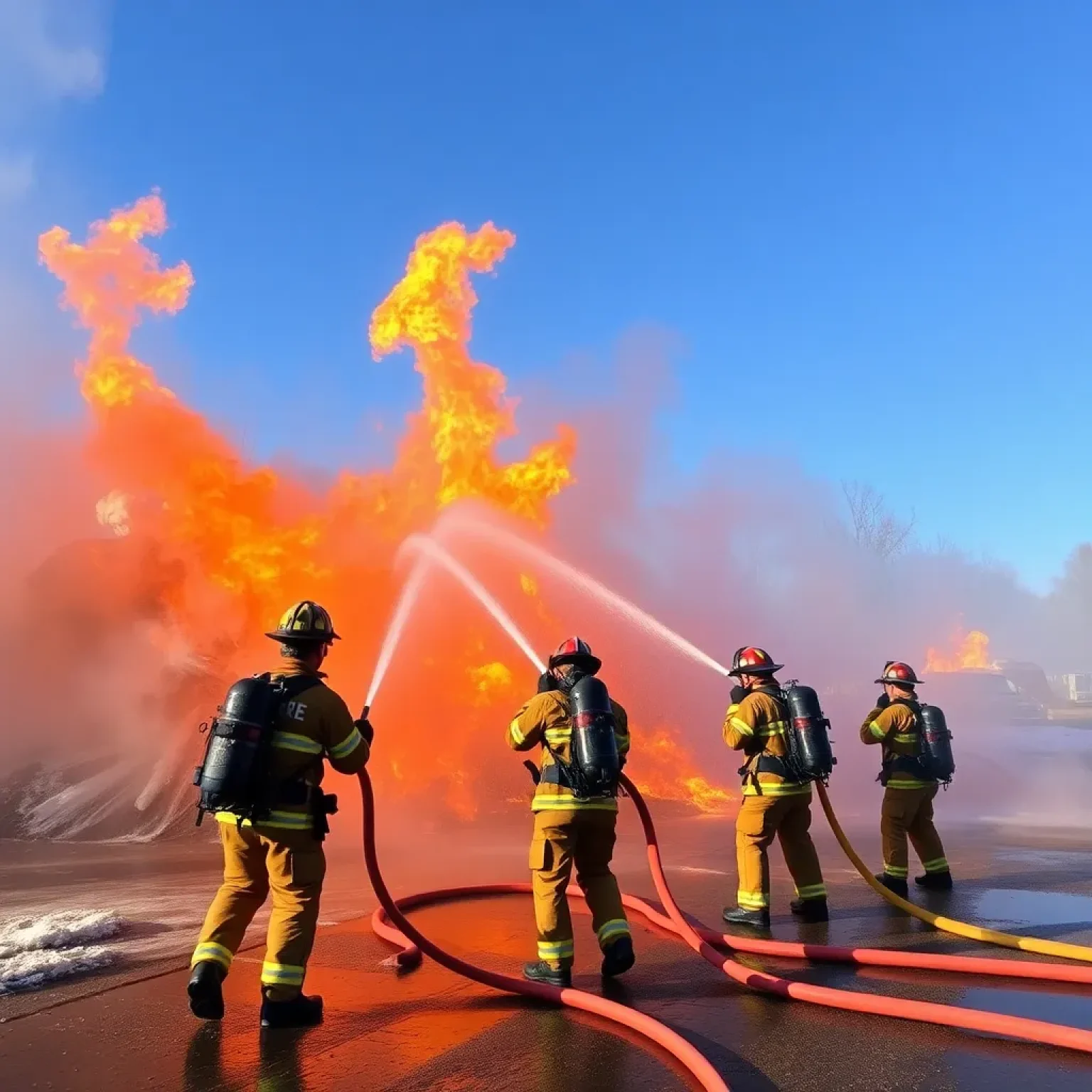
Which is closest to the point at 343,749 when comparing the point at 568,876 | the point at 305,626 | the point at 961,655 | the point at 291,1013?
the point at 305,626

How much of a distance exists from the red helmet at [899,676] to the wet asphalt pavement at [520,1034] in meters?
2.05

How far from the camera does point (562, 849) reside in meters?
4.46

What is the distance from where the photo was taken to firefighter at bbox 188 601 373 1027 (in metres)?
3.72

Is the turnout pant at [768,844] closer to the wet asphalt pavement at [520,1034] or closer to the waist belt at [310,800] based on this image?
the wet asphalt pavement at [520,1034]

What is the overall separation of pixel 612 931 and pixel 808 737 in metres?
2.02

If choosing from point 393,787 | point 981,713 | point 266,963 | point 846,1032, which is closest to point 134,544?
point 393,787

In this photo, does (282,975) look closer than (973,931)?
Yes

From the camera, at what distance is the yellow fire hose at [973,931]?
15.4 feet

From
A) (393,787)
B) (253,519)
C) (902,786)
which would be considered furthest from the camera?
(253,519)

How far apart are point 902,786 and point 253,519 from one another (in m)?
11.2

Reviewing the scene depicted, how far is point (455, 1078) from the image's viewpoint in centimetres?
323

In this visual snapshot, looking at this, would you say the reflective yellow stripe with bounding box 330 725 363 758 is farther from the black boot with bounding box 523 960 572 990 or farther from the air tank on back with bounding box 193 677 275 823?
the black boot with bounding box 523 960 572 990

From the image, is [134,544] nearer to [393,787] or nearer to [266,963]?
[393,787]

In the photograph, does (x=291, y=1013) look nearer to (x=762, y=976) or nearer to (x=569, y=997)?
(x=569, y=997)
